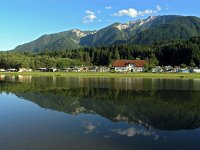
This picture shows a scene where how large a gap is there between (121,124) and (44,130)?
16.8 ft

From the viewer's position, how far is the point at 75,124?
20859mm

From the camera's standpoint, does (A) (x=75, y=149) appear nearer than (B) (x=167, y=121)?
Yes

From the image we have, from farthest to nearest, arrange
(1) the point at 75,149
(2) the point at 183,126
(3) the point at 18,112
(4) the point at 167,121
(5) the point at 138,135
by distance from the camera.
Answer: (3) the point at 18,112 → (4) the point at 167,121 → (2) the point at 183,126 → (5) the point at 138,135 → (1) the point at 75,149

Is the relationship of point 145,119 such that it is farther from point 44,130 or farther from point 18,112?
point 18,112

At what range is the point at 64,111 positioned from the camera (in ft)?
88.3

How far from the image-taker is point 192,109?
91.7 ft

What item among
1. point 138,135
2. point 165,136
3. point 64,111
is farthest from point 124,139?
point 64,111

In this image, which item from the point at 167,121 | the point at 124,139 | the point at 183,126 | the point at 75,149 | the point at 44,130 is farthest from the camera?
the point at 167,121

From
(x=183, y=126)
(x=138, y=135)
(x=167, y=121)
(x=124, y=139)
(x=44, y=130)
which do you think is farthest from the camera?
(x=167, y=121)

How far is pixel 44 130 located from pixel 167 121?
860cm

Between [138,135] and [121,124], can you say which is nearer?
[138,135]

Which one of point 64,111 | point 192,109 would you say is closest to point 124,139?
point 64,111

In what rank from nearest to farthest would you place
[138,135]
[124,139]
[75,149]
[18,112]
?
1. [75,149]
2. [124,139]
3. [138,135]
4. [18,112]

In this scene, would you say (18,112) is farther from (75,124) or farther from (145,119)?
(145,119)
